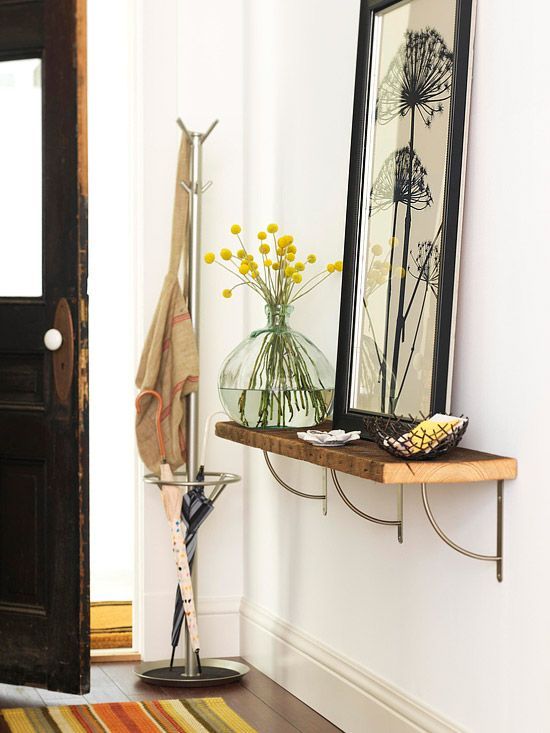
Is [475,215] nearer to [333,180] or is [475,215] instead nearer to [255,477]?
[333,180]

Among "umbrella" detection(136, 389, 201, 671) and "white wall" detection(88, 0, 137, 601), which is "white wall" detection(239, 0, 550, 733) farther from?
"white wall" detection(88, 0, 137, 601)

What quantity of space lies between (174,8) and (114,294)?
152cm

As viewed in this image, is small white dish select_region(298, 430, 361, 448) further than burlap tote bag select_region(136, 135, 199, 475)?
No

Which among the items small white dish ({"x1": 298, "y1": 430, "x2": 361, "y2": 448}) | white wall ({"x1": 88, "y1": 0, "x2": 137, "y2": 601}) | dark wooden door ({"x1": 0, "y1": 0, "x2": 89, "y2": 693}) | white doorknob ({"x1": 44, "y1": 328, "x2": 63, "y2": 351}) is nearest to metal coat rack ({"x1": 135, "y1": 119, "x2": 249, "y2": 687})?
dark wooden door ({"x1": 0, "y1": 0, "x2": 89, "y2": 693})

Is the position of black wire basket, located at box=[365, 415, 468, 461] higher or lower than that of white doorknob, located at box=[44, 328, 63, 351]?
lower

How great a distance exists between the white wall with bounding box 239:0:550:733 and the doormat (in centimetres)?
48

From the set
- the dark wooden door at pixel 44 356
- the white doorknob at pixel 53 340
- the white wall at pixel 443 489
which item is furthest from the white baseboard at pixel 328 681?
the white doorknob at pixel 53 340

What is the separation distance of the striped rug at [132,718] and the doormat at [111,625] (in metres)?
0.60

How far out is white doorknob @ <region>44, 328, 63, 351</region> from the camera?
2.97 meters

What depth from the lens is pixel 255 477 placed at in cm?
352

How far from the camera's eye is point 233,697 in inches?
121

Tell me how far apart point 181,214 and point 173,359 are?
1.50 ft

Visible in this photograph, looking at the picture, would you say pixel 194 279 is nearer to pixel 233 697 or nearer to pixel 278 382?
pixel 278 382

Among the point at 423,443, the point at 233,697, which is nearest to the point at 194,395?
the point at 233,697
